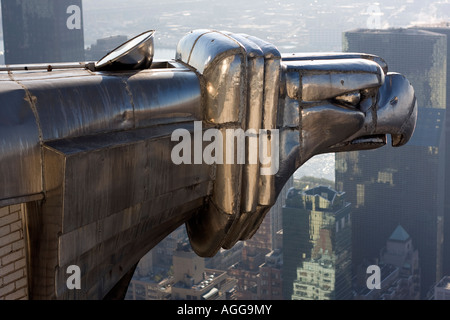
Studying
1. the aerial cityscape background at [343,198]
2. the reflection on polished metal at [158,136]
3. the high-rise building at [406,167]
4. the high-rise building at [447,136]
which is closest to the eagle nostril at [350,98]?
the reflection on polished metal at [158,136]

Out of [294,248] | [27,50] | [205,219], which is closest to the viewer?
[205,219]

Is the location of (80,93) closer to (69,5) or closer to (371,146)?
(371,146)

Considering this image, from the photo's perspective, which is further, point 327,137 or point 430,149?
point 430,149

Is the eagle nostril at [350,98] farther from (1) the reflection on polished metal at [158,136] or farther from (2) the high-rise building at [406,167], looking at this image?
(2) the high-rise building at [406,167]

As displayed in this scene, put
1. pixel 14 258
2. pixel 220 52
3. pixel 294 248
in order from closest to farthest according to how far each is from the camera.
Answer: pixel 14 258 → pixel 220 52 → pixel 294 248

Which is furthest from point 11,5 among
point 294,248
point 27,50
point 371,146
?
point 371,146

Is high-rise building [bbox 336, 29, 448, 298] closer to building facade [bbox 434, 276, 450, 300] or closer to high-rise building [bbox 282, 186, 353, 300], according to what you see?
building facade [bbox 434, 276, 450, 300]
